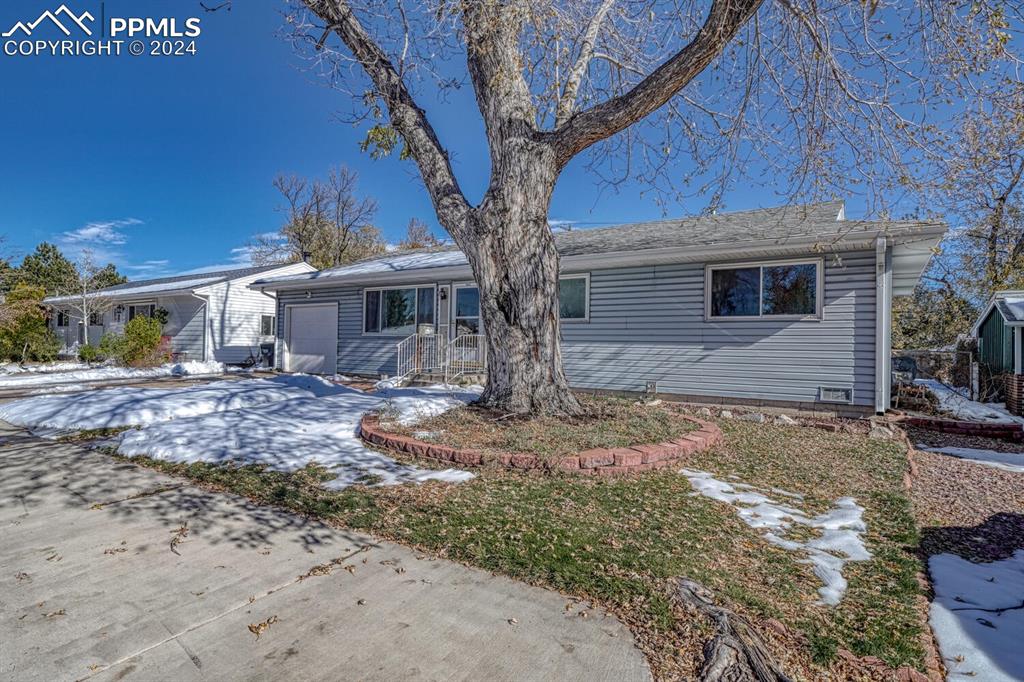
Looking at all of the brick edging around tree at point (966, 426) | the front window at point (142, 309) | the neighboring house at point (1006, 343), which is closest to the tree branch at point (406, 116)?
the brick edging around tree at point (966, 426)

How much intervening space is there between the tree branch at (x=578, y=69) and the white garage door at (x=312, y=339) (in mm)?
8918

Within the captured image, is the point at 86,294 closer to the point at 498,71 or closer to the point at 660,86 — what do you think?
the point at 498,71

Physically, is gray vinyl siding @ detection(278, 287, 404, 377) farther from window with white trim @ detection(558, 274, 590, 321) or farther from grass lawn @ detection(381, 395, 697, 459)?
grass lawn @ detection(381, 395, 697, 459)

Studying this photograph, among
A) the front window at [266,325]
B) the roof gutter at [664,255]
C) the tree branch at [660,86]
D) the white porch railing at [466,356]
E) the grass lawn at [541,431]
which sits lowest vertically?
the grass lawn at [541,431]

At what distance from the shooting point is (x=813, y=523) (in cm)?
321

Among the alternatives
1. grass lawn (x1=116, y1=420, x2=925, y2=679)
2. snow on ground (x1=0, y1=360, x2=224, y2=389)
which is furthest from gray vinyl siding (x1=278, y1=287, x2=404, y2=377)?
grass lawn (x1=116, y1=420, x2=925, y2=679)

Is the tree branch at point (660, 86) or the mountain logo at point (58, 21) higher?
the mountain logo at point (58, 21)

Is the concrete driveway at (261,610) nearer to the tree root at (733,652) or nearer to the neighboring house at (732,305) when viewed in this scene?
the tree root at (733,652)

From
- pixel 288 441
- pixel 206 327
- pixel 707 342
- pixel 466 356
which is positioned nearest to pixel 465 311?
pixel 466 356

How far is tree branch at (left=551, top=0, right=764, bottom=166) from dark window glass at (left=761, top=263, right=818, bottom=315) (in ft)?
12.4

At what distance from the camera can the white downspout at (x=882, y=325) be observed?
688cm

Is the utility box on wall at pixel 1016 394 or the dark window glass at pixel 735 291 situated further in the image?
the utility box on wall at pixel 1016 394

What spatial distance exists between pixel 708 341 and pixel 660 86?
4485mm

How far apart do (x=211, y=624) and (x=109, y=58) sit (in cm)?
1085
